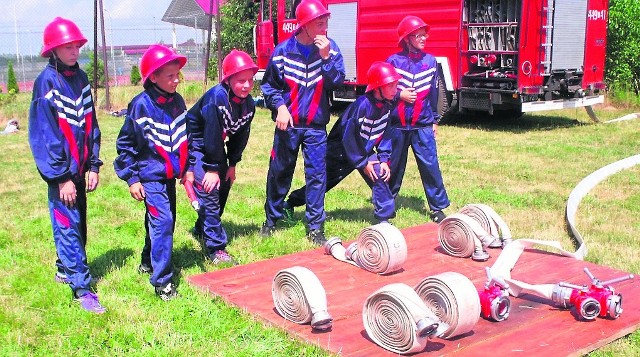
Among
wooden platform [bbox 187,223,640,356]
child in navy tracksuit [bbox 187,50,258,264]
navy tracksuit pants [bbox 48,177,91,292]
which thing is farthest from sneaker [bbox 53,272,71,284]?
child in navy tracksuit [bbox 187,50,258,264]

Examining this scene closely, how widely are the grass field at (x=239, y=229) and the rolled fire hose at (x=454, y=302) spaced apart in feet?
2.36

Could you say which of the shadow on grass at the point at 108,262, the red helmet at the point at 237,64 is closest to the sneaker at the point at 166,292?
the shadow on grass at the point at 108,262

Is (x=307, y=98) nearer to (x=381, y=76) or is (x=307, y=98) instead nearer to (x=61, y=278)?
(x=381, y=76)

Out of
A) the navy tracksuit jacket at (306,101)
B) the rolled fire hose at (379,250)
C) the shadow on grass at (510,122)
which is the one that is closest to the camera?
the rolled fire hose at (379,250)

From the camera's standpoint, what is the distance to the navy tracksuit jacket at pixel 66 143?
14.9 feet

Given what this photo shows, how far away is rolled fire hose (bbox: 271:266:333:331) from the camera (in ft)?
13.8

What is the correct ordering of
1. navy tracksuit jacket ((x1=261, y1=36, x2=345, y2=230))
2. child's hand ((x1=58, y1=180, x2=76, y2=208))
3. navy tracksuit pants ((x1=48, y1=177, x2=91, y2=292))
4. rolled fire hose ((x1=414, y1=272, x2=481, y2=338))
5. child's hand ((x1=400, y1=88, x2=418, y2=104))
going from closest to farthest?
1. rolled fire hose ((x1=414, y1=272, x2=481, y2=338))
2. child's hand ((x1=58, y1=180, x2=76, y2=208))
3. navy tracksuit pants ((x1=48, y1=177, x2=91, y2=292))
4. navy tracksuit jacket ((x1=261, y1=36, x2=345, y2=230))
5. child's hand ((x1=400, y1=88, x2=418, y2=104))

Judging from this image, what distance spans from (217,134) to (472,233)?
2110 millimetres

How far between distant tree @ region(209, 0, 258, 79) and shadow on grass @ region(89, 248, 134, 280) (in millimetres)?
20105

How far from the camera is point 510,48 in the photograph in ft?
43.4

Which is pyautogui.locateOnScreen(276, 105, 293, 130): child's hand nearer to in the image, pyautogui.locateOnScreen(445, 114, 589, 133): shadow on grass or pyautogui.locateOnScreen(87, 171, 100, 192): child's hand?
pyautogui.locateOnScreen(87, 171, 100, 192): child's hand

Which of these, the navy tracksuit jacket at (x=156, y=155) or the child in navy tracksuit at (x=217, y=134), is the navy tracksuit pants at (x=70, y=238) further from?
the child in navy tracksuit at (x=217, y=134)

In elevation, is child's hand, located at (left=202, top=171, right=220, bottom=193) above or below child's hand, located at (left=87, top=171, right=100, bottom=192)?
below

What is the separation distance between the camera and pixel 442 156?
11.2 m
